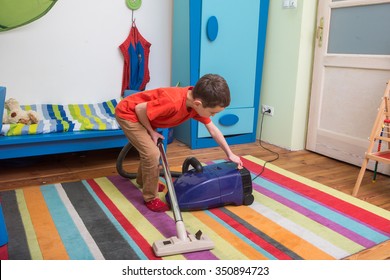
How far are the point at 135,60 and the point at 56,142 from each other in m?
1.12

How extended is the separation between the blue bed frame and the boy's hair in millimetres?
1091

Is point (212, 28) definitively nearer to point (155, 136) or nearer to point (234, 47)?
point (234, 47)

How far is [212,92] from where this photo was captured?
166 cm

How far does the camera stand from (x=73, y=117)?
2.81m

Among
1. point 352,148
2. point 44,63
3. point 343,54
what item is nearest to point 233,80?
point 343,54

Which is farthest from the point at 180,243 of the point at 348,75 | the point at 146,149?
the point at 348,75

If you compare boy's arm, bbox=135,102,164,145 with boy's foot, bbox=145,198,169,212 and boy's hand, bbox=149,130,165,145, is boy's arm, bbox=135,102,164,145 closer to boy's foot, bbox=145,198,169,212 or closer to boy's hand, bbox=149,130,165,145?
boy's hand, bbox=149,130,165,145

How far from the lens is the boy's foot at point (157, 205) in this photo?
196cm

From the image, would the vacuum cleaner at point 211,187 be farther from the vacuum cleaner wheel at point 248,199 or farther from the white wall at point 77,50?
the white wall at point 77,50

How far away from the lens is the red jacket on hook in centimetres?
325

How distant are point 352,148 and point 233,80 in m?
1.07

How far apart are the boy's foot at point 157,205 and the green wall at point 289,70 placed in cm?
155

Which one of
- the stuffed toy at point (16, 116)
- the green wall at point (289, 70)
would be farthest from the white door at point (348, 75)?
the stuffed toy at point (16, 116)

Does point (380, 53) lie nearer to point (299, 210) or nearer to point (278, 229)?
point (299, 210)
